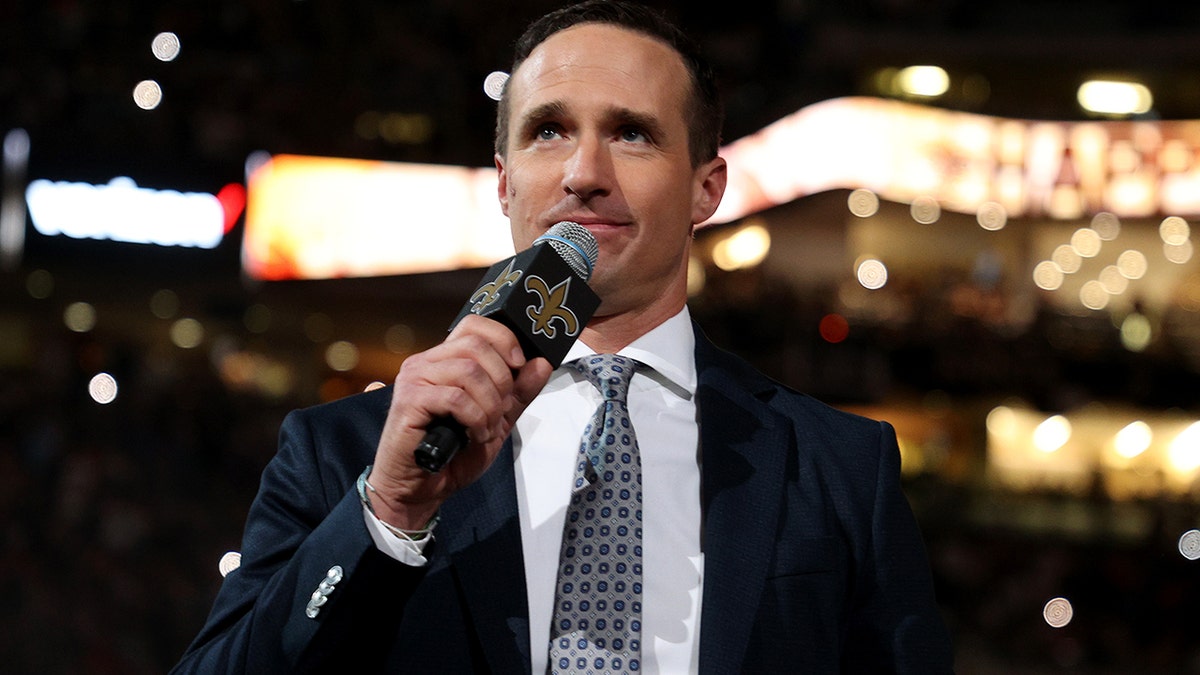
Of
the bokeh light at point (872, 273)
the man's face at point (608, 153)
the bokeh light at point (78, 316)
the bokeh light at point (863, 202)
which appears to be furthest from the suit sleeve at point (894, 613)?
the bokeh light at point (863, 202)

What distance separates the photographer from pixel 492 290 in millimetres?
1650

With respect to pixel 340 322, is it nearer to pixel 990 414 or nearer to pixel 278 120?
pixel 278 120

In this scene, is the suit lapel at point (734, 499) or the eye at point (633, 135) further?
the eye at point (633, 135)

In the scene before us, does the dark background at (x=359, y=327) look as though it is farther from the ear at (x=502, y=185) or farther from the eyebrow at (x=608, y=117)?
the eyebrow at (x=608, y=117)

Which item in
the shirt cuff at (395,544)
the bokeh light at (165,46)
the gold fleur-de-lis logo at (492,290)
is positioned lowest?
the shirt cuff at (395,544)

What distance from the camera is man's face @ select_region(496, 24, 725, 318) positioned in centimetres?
206

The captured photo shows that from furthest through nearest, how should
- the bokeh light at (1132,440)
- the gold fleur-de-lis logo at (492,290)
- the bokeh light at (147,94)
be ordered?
the bokeh light at (1132,440), the bokeh light at (147,94), the gold fleur-de-lis logo at (492,290)

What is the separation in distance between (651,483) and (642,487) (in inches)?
1.0

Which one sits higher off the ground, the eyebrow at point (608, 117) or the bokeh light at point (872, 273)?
the bokeh light at point (872, 273)

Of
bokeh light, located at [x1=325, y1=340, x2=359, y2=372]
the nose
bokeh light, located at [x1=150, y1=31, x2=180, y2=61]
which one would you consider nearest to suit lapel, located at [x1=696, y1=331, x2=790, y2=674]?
the nose

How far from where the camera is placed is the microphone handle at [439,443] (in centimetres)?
152

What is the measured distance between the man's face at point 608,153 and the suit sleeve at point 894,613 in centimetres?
51

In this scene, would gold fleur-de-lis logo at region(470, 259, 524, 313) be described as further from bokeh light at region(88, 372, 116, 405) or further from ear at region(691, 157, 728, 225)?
bokeh light at region(88, 372, 116, 405)

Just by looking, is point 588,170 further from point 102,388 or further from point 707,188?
point 102,388
